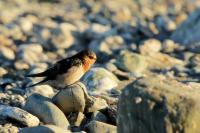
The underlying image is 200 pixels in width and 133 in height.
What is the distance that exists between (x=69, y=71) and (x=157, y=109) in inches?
126

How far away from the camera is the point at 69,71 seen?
9.35 m

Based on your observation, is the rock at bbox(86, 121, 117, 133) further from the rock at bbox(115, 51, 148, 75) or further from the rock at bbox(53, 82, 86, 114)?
the rock at bbox(115, 51, 148, 75)

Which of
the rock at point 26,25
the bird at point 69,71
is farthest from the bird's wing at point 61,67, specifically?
the rock at point 26,25

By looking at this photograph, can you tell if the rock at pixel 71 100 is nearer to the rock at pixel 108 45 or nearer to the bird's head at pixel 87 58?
the bird's head at pixel 87 58

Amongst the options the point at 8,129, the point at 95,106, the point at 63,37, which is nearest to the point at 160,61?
the point at 63,37

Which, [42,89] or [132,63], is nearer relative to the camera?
[42,89]

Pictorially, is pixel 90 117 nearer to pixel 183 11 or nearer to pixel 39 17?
pixel 39 17

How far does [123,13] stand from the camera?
20.0 meters

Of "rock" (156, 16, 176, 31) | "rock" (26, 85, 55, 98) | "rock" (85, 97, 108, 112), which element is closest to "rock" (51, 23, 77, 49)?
"rock" (156, 16, 176, 31)

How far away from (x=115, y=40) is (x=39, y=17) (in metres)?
3.39

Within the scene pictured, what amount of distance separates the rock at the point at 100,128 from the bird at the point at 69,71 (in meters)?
1.87

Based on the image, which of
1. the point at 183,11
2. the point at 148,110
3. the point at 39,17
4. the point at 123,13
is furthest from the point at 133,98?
the point at 183,11

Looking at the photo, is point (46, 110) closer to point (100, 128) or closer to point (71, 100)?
point (71, 100)

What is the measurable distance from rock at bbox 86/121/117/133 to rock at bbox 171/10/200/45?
7960mm
